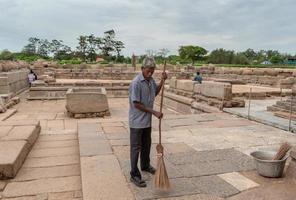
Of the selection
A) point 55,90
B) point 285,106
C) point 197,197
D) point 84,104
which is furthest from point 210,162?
point 55,90

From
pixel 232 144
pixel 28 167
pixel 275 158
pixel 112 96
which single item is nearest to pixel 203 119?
pixel 232 144

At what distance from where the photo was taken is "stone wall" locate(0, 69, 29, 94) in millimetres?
13709

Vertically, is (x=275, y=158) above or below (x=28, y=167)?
above

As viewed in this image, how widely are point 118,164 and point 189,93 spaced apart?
8.10 m

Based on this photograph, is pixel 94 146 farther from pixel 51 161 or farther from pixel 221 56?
Answer: pixel 221 56

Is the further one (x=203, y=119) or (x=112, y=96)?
(x=112, y=96)

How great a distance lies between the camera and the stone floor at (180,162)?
3670mm

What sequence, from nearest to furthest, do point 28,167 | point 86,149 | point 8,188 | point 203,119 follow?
1. point 8,188
2. point 28,167
3. point 86,149
4. point 203,119

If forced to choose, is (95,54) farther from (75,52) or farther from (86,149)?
(86,149)

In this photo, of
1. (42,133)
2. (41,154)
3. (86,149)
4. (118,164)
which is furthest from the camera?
(42,133)

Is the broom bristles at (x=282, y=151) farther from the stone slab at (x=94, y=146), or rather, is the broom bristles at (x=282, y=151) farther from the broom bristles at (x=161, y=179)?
the stone slab at (x=94, y=146)

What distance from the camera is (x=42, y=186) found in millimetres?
4148

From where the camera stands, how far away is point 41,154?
5492mm

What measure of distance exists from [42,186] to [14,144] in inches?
47.8
